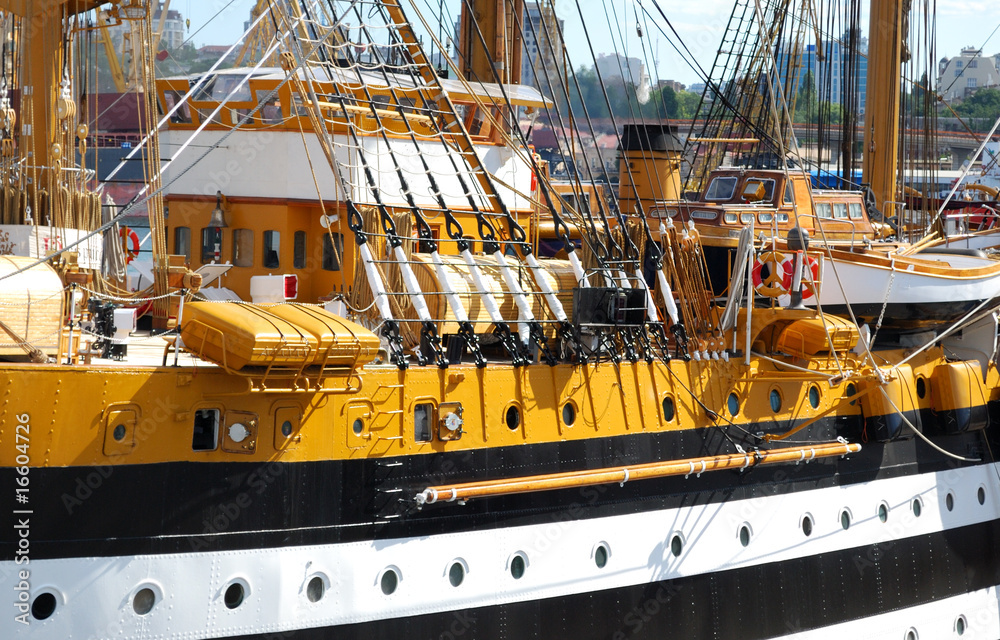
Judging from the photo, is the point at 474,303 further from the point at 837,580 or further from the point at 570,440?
the point at 837,580

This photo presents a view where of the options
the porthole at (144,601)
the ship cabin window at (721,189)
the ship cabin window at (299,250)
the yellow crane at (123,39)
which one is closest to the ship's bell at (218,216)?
the ship cabin window at (299,250)

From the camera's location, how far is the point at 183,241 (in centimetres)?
1521

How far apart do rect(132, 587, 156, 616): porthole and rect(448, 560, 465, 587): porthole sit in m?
2.91

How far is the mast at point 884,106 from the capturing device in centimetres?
2220

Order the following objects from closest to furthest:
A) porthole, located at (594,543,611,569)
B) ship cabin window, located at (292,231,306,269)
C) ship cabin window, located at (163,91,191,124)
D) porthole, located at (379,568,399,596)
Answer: porthole, located at (379,568,399,596), porthole, located at (594,543,611,569), ship cabin window, located at (292,231,306,269), ship cabin window, located at (163,91,191,124)

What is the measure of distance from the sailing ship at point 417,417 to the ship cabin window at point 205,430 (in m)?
0.03

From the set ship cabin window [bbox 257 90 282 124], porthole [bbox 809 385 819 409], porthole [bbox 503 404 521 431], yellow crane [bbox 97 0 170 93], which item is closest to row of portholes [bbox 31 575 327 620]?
porthole [bbox 503 404 521 431]

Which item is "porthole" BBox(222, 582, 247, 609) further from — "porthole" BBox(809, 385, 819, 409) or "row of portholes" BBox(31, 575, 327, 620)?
"porthole" BBox(809, 385, 819, 409)

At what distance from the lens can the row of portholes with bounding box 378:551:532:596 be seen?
33.7 feet

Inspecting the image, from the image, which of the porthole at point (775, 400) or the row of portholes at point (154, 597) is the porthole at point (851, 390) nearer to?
the porthole at point (775, 400)

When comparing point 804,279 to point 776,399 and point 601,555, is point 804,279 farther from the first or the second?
point 601,555

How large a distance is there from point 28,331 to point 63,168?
19.4 ft

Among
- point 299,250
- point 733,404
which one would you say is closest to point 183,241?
point 299,250

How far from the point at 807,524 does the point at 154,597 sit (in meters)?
8.26
